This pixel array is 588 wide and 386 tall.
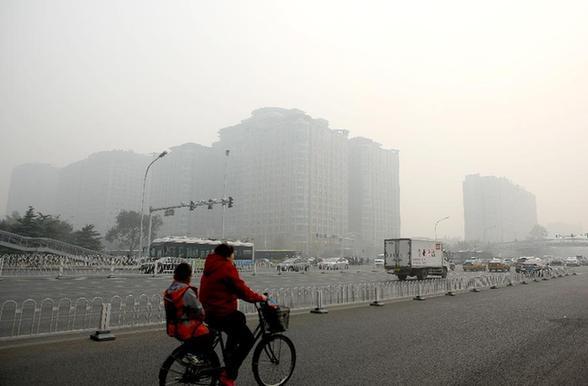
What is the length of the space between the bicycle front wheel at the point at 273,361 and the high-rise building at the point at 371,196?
133 meters

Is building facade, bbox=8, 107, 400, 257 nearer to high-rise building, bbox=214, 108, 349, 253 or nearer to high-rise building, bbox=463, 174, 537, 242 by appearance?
high-rise building, bbox=214, 108, 349, 253

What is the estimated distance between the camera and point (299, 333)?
30.2 ft

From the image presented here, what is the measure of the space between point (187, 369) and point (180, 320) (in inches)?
22.1

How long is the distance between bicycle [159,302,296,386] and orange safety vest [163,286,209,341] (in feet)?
0.44

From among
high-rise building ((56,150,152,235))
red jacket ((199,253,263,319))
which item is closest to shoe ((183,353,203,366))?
red jacket ((199,253,263,319))

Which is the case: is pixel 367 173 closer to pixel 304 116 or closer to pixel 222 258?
pixel 304 116

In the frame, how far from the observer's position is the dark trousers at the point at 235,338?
193 inches

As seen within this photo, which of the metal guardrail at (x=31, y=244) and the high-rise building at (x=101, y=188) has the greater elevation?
the high-rise building at (x=101, y=188)

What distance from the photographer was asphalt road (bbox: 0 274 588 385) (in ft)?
18.9

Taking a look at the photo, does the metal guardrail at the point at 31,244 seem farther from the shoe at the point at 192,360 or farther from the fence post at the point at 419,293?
the shoe at the point at 192,360

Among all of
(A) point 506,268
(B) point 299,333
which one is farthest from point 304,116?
(B) point 299,333

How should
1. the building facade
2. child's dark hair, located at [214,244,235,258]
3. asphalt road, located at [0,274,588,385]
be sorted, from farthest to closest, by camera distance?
1. the building facade
2. asphalt road, located at [0,274,588,385]
3. child's dark hair, located at [214,244,235,258]

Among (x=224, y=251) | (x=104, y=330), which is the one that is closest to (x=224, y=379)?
(x=224, y=251)

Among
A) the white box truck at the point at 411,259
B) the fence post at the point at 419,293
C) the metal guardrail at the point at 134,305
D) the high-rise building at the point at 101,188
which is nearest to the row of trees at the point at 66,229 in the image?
the high-rise building at the point at 101,188
